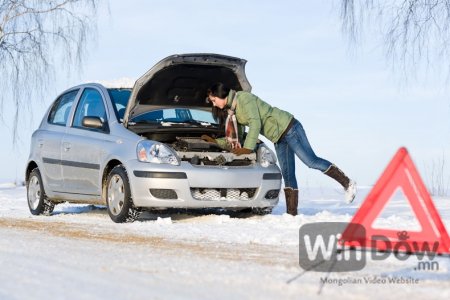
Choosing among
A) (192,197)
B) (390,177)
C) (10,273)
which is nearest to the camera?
(10,273)

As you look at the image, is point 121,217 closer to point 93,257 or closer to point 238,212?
point 238,212

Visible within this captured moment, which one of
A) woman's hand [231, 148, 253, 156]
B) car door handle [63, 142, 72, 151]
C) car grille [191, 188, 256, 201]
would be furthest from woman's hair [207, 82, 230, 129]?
car door handle [63, 142, 72, 151]

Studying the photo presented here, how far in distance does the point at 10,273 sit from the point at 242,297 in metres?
1.78

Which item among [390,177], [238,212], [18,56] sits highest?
[18,56]

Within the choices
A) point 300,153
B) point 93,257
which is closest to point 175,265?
point 93,257

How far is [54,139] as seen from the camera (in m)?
10.8

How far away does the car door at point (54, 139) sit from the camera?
10.7 m

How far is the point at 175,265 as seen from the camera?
5148 millimetres

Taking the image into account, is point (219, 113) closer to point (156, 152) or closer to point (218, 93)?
point (218, 93)

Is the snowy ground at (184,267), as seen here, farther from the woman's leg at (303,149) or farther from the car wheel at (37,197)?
the car wheel at (37,197)

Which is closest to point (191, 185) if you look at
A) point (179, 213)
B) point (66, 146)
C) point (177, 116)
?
point (179, 213)

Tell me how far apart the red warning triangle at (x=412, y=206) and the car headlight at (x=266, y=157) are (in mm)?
3530

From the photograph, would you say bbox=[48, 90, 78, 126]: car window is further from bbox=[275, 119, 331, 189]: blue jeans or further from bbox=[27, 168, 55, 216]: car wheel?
bbox=[275, 119, 331, 189]: blue jeans

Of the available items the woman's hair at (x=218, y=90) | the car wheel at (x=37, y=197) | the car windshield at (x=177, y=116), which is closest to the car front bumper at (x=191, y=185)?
the woman's hair at (x=218, y=90)
